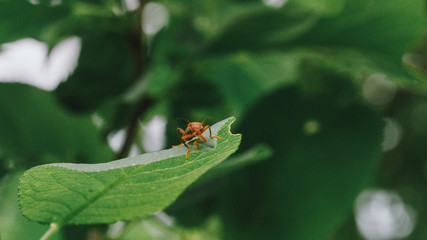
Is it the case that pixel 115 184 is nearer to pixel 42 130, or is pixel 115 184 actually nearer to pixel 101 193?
pixel 101 193

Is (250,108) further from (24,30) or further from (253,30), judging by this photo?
(24,30)

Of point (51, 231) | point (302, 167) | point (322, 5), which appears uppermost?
point (51, 231)

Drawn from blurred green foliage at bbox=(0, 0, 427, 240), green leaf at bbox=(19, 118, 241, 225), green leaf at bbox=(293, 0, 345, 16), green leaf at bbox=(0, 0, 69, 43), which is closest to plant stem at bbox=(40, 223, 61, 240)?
green leaf at bbox=(19, 118, 241, 225)

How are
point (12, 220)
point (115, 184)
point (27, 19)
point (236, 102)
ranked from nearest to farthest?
point (115, 184)
point (12, 220)
point (27, 19)
point (236, 102)

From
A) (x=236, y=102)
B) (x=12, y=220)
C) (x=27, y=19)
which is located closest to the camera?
(x=12, y=220)

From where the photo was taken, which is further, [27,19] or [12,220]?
[27,19]

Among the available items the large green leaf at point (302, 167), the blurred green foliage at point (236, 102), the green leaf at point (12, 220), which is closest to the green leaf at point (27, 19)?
the blurred green foliage at point (236, 102)

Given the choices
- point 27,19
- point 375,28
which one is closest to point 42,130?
point 27,19

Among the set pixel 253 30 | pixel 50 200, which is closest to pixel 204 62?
pixel 253 30
